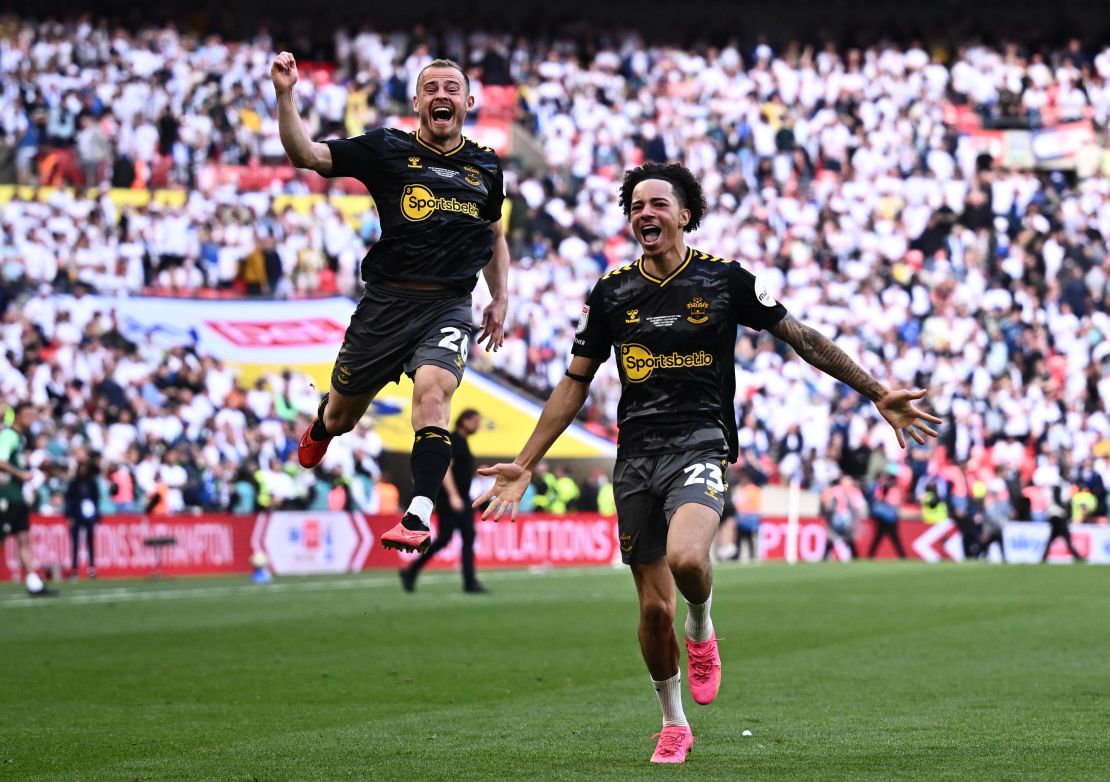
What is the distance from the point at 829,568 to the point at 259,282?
1134 cm

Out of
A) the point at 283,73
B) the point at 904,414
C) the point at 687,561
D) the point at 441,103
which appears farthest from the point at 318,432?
the point at 904,414

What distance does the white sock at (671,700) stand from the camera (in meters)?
8.71

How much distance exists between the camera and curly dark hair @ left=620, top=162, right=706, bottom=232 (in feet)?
28.8

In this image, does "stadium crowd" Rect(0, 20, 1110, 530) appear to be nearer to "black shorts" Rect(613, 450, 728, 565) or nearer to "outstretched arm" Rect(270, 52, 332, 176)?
"outstretched arm" Rect(270, 52, 332, 176)

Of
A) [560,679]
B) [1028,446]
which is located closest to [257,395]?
[1028,446]

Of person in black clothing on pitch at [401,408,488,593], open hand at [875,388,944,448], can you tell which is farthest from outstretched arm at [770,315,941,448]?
person in black clothing on pitch at [401,408,488,593]

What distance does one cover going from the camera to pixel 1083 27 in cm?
4534

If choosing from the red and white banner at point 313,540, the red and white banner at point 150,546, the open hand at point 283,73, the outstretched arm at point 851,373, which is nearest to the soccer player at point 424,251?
the open hand at point 283,73

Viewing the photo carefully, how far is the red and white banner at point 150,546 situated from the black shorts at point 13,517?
220 centimetres

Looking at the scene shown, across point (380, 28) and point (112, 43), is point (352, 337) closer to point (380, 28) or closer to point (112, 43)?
point (112, 43)

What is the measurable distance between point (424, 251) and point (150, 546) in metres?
17.0

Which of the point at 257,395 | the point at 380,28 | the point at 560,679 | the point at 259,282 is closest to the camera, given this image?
the point at 560,679

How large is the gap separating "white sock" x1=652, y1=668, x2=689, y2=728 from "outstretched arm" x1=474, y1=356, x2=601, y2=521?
3.56 feet

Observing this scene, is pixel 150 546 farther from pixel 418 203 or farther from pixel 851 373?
pixel 851 373
